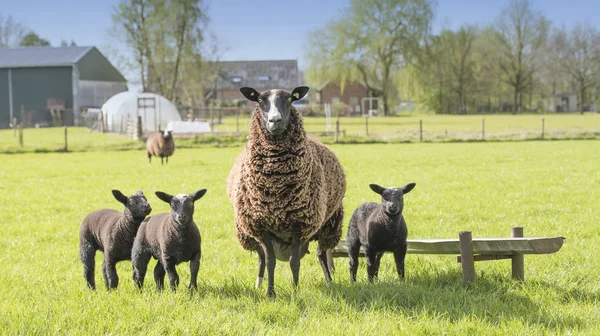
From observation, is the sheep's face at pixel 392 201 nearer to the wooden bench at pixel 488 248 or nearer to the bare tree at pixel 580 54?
the wooden bench at pixel 488 248

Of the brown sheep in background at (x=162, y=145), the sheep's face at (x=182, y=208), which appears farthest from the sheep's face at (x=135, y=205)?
the brown sheep in background at (x=162, y=145)

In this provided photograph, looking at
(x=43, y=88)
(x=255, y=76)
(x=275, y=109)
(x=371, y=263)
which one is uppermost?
(x=255, y=76)

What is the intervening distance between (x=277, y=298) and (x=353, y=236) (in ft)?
4.63

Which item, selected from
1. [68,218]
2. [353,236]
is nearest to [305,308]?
[353,236]

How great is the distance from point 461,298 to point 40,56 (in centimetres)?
6576

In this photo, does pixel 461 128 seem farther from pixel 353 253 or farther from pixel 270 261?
pixel 270 261

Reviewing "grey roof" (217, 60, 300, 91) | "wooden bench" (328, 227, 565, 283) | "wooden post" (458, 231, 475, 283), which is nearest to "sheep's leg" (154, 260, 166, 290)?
"wooden bench" (328, 227, 565, 283)

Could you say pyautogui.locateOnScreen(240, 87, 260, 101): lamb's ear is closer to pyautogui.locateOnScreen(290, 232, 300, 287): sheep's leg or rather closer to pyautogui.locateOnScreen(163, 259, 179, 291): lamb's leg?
pyautogui.locateOnScreen(290, 232, 300, 287): sheep's leg

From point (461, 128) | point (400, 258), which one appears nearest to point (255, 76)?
point (461, 128)

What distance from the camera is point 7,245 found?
374 inches

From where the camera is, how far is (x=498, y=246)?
6.26 m

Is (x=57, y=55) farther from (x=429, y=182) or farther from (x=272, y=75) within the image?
(x=429, y=182)

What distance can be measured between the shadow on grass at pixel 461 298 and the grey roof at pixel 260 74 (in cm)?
8732

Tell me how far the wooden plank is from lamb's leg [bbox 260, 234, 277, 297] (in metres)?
1.55
